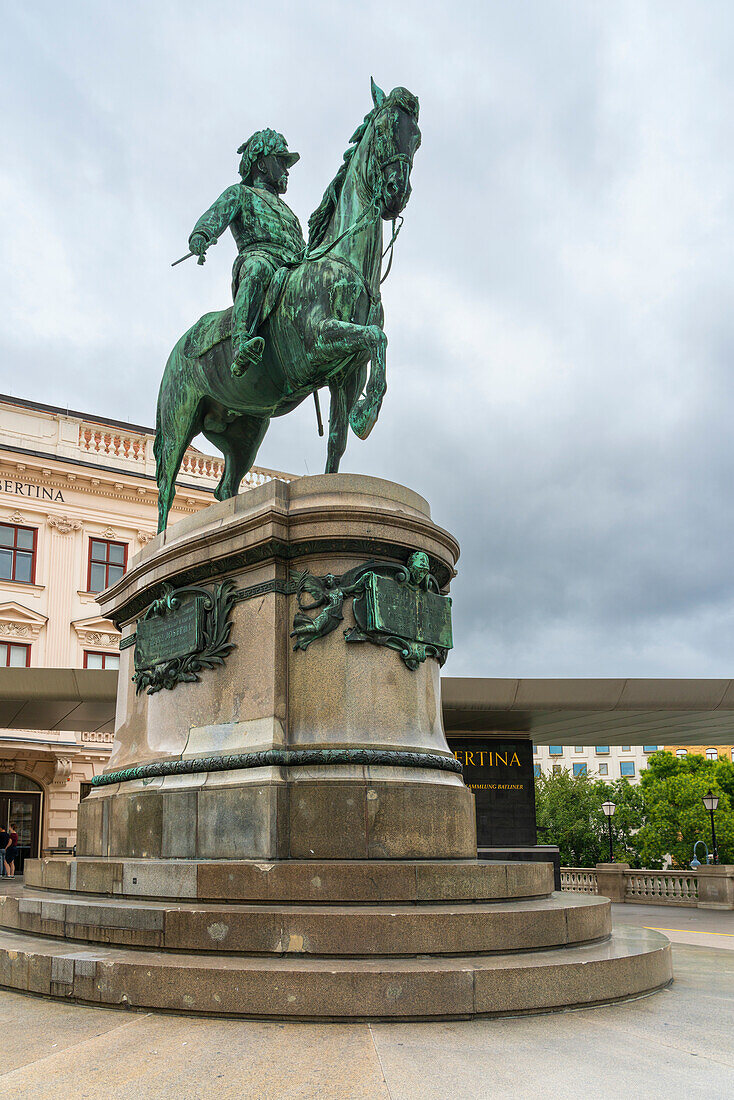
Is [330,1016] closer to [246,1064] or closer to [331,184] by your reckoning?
[246,1064]

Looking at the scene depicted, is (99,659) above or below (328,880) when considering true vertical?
above

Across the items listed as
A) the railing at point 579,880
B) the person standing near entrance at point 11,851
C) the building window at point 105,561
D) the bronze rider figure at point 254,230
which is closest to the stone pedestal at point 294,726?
the bronze rider figure at point 254,230

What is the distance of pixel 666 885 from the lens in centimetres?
2323

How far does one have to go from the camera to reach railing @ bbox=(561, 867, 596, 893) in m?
25.5

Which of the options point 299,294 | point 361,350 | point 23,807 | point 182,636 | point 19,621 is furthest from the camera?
point 19,621

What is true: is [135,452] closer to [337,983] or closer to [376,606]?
[376,606]

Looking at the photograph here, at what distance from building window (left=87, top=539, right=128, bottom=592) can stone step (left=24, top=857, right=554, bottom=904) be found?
2884cm

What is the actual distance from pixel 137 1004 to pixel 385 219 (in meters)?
6.47

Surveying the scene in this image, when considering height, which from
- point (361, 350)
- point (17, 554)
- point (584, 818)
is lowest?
point (584, 818)

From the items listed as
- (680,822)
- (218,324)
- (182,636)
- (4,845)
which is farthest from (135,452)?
(680,822)

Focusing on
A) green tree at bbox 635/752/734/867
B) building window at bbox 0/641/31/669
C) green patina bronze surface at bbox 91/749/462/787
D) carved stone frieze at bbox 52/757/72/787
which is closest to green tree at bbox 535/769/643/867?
green tree at bbox 635/752/734/867

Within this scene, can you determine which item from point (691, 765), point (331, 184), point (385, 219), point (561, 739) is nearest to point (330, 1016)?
point (385, 219)

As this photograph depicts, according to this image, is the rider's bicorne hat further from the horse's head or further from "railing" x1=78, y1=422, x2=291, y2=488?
"railing" x1=78, y1=422, x2=291, y2=488

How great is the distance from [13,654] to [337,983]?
97.4 ft
